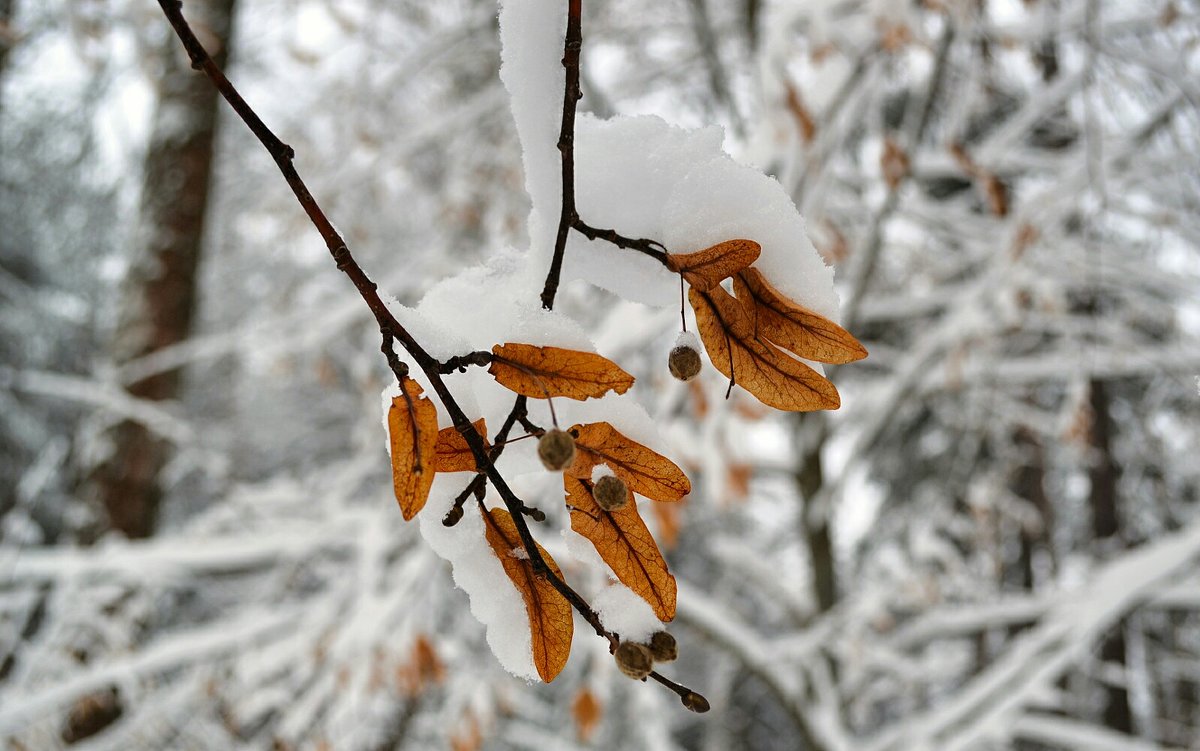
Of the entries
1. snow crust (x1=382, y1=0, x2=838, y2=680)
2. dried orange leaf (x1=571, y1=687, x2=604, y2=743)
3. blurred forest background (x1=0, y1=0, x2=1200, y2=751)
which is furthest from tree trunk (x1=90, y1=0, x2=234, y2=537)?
snow crust (x1=382, y1=0, x2=838, y2=680)

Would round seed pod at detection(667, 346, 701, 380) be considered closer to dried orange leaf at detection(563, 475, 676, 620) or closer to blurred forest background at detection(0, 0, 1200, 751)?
dried orange leaf at detection(563, 475, 676, 620)

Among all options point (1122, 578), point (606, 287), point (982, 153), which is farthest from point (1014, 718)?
point (606, 287)

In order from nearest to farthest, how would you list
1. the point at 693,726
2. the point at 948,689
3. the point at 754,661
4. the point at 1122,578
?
the point at 1122,578, the point at 754,661, the point at 948,689, the point at 693,726

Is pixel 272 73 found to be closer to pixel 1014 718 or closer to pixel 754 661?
pixel 754 661

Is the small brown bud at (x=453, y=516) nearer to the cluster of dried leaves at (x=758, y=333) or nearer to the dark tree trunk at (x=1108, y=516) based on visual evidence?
the cluster of dried leaves at (x=758, y=333)

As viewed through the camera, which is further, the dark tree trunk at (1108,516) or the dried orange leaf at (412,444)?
the dark tree trunk at (1108,516)

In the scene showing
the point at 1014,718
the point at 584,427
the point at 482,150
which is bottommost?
the point at 584,427

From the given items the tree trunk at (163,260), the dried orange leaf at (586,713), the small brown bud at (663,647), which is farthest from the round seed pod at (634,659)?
the tree trunk at (163,260)
